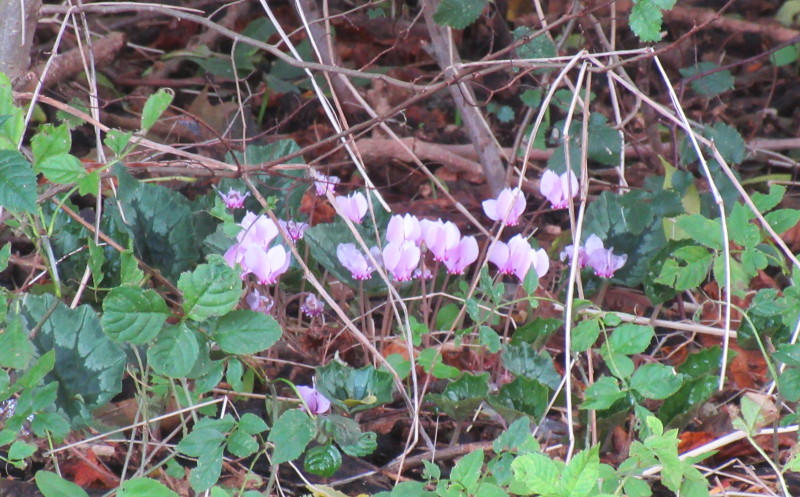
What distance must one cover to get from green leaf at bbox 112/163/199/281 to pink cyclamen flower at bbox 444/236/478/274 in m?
0.53

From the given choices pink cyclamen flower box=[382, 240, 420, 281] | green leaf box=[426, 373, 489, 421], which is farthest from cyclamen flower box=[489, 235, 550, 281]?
green leaf box=[426, 373, 489, 421]

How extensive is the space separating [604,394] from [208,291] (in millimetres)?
633

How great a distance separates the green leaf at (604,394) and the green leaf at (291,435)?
0.44m

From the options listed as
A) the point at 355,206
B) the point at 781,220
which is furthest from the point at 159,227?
the point at 781,220

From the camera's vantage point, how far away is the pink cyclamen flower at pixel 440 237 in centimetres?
172

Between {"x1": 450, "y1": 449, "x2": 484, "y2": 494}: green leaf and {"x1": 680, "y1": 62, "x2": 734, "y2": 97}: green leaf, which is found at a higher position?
{"x1": 680, "y1": 62, "x2": 734, "y2": 97}: green leaf

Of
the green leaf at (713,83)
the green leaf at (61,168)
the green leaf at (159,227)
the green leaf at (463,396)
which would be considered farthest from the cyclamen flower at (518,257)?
the green leaf at (713,83)

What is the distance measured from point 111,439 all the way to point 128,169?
0.55m

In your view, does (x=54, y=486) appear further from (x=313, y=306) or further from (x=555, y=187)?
(x=555, y=187)

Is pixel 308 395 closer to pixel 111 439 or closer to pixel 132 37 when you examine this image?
pixel 111 439

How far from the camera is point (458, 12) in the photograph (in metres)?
2.12

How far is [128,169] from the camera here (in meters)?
1.77

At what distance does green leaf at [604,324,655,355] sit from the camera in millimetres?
1441

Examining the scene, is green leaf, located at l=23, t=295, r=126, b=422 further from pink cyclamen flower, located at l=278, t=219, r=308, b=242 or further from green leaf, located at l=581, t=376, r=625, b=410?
green leaf, located at l=581, t=376, r=625, b=410
